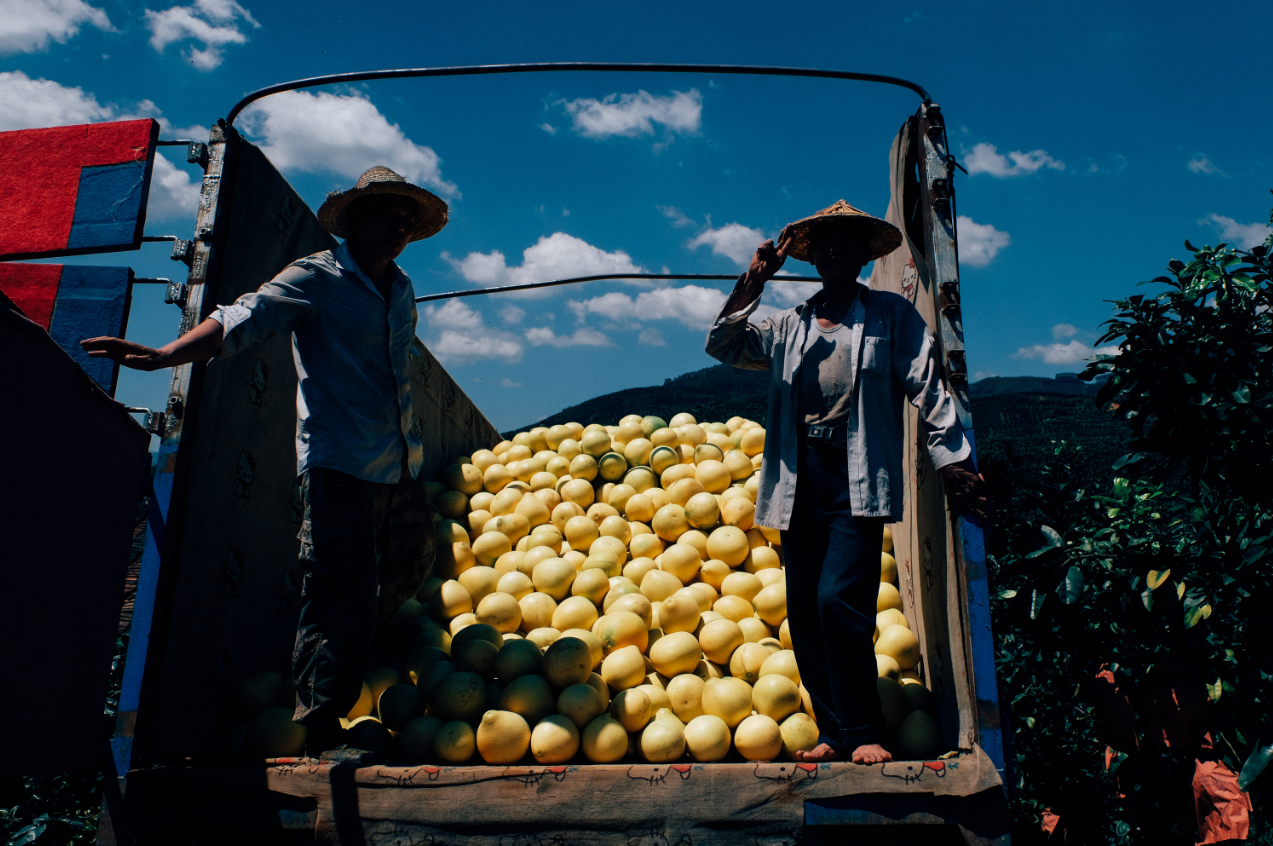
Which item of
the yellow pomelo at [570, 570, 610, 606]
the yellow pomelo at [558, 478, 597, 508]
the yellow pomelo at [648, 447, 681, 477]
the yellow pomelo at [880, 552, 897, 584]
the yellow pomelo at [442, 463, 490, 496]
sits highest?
the yellow pomelo at [648, 447, 681, 477]

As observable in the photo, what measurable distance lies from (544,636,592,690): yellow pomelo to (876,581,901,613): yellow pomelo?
4.43ft

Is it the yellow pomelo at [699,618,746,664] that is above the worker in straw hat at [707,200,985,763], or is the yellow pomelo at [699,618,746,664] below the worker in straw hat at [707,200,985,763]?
below

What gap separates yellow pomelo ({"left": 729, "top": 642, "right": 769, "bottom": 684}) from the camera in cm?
323

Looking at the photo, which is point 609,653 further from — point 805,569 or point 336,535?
point 336,535

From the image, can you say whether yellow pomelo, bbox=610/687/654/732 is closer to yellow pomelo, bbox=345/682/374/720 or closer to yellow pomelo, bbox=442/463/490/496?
yellow pomelo, bbox=345/682/374/720

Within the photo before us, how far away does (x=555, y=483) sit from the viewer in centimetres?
507

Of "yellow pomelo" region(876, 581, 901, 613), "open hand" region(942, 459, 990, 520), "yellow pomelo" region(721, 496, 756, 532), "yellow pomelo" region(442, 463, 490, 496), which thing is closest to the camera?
"open hand" region(942, 459, 990, 520)

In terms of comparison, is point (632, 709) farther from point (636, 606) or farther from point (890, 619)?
point (890, 619)

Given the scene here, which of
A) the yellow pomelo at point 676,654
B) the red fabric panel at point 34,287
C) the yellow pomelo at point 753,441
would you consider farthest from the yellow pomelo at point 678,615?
the red fabric panel at point 34,287

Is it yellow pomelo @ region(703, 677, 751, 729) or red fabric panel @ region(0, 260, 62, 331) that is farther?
yellow pomelo @ region(703, 677, 751, 729)

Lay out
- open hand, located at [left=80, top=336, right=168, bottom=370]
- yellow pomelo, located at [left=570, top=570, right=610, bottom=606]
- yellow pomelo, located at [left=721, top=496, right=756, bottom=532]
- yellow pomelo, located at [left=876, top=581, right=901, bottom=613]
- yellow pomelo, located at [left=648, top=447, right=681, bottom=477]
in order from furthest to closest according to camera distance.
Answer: yellow pomelo, located at [left=648, top=447, right=681, bottom=477] → yellow pomelo, located at [left=721, top=496, right=756, bottom=532] → yellow pomelo, located at [left=570, top=570, right=610, bottom=606] → yellow pomelo, located at [left=876, top=581, right=901, bottom=613] → open hand, located at [left=80, top=336, right=168, bottom=370]

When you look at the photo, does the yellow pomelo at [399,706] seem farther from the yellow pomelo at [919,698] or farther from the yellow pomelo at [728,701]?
the yellow pomelo at [919,698]

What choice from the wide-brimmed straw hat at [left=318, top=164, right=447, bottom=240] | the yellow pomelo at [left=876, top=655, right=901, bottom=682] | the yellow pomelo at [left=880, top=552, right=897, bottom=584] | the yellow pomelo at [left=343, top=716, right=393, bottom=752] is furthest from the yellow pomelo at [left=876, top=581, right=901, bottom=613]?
the wide-brimmed straw hat at [left=318, top=164, right=447, bottom=240]

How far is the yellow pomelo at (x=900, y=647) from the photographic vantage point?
3133 millimetres
